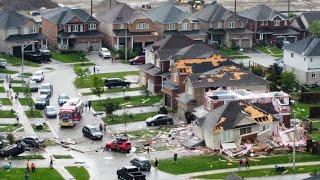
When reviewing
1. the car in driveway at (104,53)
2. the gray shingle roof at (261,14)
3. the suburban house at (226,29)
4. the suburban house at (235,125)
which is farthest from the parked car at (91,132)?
the gray shingle roof at (261,14)

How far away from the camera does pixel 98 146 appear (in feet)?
271

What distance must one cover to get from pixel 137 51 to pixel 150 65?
17.7m

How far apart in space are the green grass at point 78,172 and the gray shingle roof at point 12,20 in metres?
47.9

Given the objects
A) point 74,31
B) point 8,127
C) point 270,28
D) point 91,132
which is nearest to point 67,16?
point 74,31

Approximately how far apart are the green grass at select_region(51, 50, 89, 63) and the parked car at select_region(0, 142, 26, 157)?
42.3 meters

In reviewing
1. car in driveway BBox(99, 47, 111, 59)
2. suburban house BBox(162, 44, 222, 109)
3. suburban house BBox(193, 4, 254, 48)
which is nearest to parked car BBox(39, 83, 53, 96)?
suburban house BBox(162, 44, 222, 109)

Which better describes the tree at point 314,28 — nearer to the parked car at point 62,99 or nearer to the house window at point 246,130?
the parked car at point 62,99

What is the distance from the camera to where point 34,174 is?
72.4m

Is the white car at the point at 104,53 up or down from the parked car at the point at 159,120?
up

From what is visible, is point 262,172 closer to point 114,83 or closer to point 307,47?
point 114,83

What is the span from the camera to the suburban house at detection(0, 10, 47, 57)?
11962cm

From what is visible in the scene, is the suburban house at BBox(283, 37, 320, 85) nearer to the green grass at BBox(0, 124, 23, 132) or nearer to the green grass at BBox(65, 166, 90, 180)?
the green grass at BBox(0, 124, 23, 132)

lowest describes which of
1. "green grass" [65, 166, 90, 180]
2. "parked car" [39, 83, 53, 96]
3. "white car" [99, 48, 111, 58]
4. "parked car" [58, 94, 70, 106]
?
"green grass" [65, 166, 90, 180]

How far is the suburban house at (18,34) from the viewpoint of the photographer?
119625 millimetres
